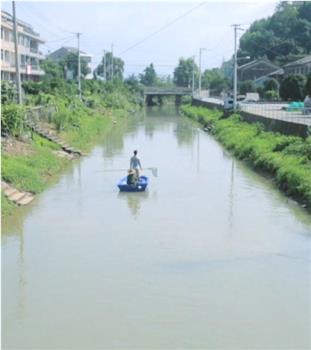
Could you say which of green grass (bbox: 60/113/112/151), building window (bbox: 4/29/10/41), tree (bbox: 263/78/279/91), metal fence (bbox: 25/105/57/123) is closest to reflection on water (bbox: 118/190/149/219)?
metal fence (bbox: 25/105/57/123)

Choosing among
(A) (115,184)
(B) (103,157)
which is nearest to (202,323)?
(A) (115,184)

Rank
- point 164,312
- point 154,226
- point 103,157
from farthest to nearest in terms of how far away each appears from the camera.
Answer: point 103,157 < point 154,226 < point 164,312

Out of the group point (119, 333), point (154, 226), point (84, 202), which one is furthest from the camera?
point (84, 202)

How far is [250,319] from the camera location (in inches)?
344

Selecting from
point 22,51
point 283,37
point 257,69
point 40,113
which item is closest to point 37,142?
point 40,113

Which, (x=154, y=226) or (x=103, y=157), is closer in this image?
(x=154, y=226)

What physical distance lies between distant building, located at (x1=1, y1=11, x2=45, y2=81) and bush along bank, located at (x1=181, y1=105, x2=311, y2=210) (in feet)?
95.1

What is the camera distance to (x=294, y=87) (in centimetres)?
5191

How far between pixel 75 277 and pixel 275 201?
841cm

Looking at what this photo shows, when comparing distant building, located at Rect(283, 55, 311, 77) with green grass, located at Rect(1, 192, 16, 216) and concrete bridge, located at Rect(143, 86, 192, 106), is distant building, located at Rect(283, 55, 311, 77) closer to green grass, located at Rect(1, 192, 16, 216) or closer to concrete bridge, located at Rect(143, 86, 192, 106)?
concrete bridge, located at Rect(143, 86, 192, 106)

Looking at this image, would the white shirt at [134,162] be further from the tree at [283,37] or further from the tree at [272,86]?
the tree at [283,37]

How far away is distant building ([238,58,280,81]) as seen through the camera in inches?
3169

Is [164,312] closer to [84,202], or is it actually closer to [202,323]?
[202,323]

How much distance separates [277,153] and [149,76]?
312ft
